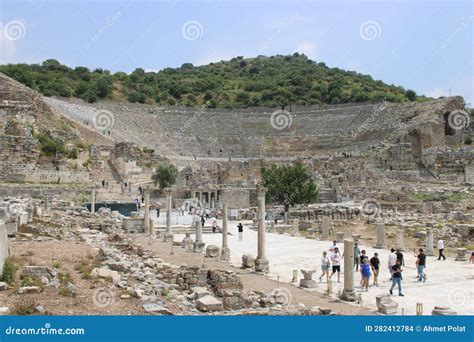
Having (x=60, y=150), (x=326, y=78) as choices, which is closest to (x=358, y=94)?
(x=326, y=78)

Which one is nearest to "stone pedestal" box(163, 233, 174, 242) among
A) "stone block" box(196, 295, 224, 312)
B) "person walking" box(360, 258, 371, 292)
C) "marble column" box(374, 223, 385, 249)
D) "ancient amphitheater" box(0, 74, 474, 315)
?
"ancient amphitheater" box(0, 74, 474, 315)

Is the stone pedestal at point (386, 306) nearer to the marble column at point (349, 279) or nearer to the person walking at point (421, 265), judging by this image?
the marble column at point (349, 279)

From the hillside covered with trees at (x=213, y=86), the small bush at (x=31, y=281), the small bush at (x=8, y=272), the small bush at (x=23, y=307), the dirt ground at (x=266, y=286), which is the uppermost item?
the hillside covered with trees at (x=213, y=86)

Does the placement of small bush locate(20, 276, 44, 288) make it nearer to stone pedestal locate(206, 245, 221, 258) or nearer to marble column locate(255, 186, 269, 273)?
marble column locate(255, 186, 269, 273)

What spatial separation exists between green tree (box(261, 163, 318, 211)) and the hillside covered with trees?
44313 millimetres

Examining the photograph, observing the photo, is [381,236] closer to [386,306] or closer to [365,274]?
[365,274]

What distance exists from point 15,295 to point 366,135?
59074 mm

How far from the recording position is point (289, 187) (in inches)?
1566

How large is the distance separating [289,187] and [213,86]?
72.1m

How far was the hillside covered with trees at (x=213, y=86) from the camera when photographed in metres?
82.6

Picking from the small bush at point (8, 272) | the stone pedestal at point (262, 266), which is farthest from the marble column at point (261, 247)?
the small bush at point (8, 272)

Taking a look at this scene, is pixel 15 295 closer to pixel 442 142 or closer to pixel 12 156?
pixel 12 156

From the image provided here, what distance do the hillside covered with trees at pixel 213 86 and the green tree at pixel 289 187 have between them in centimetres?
4431

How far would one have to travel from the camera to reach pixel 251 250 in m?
23.1
